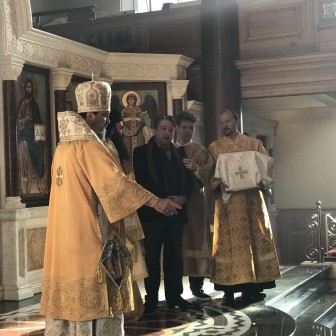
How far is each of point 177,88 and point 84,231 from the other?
514 cm

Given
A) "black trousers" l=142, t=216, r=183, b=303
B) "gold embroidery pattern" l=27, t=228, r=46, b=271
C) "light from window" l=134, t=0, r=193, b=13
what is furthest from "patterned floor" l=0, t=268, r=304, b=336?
"light from window" l=134, t=0, r=193, b=13

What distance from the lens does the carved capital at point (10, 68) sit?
23.1 feet

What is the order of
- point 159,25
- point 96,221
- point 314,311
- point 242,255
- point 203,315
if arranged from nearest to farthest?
1. point 96,221
2. point 203,315
3. point 242,255
4. point 314,311
5. point 159,25

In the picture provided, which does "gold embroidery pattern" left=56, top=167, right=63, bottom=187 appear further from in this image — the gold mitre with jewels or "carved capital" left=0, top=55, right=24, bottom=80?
"carved capital" left=0, top=55, right=24, bottom=80

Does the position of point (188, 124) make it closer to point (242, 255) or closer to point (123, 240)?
point (242, 255)

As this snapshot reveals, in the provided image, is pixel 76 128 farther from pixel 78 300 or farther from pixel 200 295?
pixel 200 295

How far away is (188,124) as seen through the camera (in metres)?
6.07

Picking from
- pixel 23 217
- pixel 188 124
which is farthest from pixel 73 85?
pixel 188 124

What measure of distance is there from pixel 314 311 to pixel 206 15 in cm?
447

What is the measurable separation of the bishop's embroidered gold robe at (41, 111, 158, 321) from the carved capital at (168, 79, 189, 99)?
495 centimetres

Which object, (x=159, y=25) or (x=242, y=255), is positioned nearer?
(x=242, y=255)

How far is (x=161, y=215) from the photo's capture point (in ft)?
18.3

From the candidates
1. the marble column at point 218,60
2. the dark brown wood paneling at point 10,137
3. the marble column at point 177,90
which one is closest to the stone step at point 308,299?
the marble column at point 218,60

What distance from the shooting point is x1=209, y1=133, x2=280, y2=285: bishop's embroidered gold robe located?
6.05 meters
